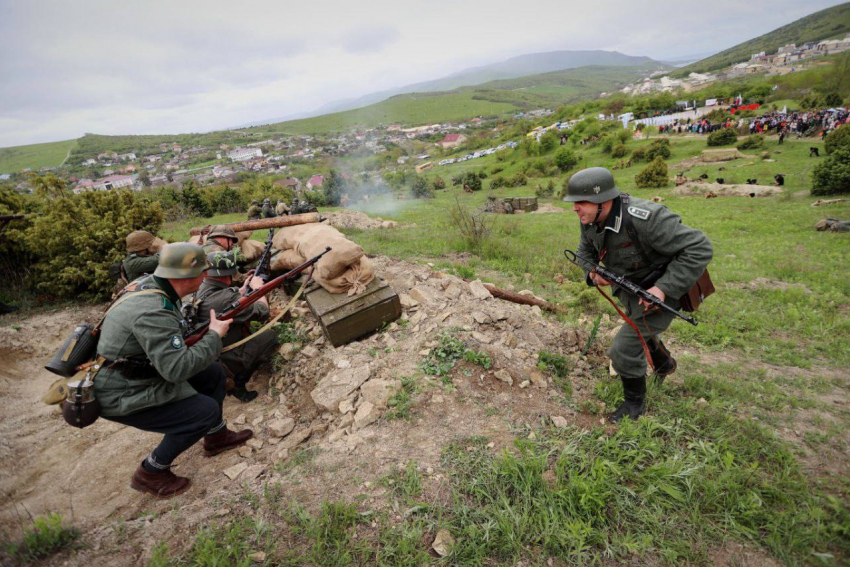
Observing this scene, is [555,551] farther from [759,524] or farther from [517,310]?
[517,310]

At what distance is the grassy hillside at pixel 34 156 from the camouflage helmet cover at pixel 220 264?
8203 centimetres

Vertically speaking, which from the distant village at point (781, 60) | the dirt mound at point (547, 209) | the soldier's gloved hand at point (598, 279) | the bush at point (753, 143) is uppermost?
the distant village at point (781, 60)

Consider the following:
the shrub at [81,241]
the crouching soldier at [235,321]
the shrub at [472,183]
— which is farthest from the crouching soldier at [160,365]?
the shrub at [472,183]

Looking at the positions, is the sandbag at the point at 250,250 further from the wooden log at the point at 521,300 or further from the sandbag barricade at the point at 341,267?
the wooden log at the point at 521,300

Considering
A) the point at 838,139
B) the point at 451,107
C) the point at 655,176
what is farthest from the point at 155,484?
the point at 451,107

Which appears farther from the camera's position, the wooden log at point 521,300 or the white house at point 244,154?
the white house at point 244,154

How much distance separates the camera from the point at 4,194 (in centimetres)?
793

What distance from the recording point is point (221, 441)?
10.6 ft

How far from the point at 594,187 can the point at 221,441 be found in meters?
3.98

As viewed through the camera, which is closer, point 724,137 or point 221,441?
point 221,441

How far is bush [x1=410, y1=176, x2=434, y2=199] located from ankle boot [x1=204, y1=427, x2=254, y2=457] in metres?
24.1

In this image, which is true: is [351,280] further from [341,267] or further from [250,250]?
[250,250]

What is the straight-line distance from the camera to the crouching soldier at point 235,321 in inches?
149

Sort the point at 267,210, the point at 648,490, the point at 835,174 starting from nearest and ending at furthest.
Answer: the point at 648,490, the point at 267,210, the point at 835,174
